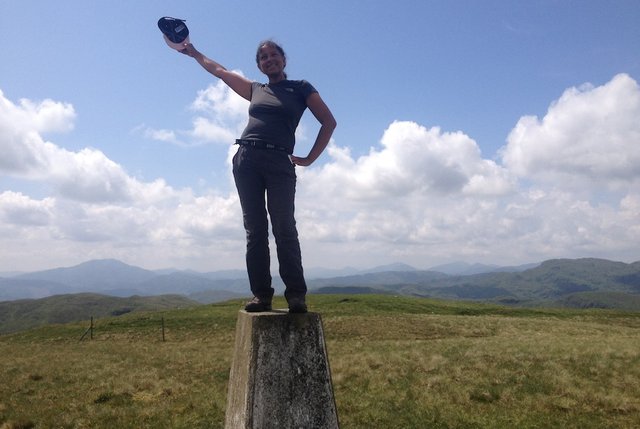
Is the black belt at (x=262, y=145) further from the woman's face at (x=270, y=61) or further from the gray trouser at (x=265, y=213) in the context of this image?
the woman's face at (x=270, y=61)

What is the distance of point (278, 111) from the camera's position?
5340mm

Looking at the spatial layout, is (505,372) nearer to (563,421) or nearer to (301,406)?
(563,421)

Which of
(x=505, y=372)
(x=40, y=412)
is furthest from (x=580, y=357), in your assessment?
(x=40, y=412)

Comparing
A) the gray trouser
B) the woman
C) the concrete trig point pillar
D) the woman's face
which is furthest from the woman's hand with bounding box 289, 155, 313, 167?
the concrete trig point pillar

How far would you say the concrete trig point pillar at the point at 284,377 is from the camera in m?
4.53

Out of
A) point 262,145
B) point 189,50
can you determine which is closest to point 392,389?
point 262,145

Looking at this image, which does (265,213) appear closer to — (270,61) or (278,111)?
(278,111)

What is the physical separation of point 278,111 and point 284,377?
10.5ft

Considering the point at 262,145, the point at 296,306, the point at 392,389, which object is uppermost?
the point at 262,145

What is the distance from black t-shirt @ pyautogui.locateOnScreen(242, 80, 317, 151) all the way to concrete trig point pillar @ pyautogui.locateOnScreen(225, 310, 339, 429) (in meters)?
2.22

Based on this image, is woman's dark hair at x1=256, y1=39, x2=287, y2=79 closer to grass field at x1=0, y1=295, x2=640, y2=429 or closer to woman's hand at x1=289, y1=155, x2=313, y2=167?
woman's hand at x1=289, y1=155, x2=313, y2=167

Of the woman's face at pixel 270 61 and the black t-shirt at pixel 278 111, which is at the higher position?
the woman's face at pixel 270 61

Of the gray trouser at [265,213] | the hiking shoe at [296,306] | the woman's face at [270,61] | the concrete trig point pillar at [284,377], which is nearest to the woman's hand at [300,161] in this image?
the gray trouser at [265,213]

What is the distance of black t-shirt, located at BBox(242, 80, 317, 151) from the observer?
5328mm
